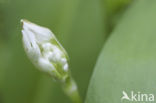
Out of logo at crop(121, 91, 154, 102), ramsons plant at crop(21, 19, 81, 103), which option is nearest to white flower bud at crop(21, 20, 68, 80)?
ramsons plant at crop(21, 19, 81, 103)

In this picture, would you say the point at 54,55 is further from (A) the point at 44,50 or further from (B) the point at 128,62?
(B) the point at 128,62

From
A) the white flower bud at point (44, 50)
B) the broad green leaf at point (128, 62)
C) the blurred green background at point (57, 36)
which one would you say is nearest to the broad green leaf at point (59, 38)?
the blurred green background at point (57, 36)

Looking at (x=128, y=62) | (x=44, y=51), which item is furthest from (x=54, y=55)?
(x=128, y=62)

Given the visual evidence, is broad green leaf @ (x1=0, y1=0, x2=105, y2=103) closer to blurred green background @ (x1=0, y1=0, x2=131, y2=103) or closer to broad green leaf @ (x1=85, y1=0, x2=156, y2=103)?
blurred green background @ (x1=0, y1=0, x2=131, y2=103)

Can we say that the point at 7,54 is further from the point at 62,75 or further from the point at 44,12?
the point at 62,75

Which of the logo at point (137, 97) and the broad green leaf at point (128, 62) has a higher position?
the broad green leaf at point (128, 62)

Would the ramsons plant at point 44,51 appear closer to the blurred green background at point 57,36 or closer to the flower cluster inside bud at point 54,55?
the flower cluster inside bud at point 54,55
